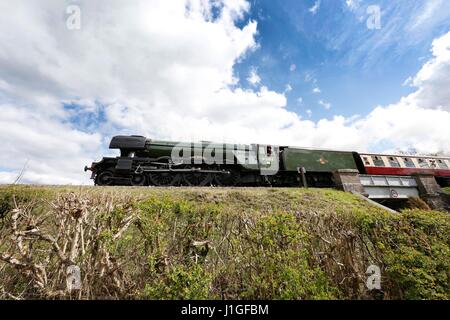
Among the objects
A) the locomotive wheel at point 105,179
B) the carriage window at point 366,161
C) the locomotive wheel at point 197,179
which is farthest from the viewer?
the carriage window at point 366,161

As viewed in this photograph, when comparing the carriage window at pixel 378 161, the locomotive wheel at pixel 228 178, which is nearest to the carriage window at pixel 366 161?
the carriage window at pixel 378 161

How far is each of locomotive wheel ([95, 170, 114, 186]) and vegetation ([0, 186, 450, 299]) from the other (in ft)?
21.5

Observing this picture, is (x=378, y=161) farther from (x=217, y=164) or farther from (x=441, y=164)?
(x=217, y=164)

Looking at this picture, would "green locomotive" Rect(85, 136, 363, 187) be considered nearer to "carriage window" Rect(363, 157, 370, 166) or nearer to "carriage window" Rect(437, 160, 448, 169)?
"carriage window" Rect(363, 157, 370, 166)

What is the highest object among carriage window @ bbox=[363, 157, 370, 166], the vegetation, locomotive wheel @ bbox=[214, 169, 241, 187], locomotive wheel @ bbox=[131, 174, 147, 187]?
carriage window @ bbox=[363, 157, 370, 166]

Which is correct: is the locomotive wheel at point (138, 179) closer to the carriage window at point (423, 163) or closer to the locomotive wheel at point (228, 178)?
the locomotive wheel at point (228, 178)

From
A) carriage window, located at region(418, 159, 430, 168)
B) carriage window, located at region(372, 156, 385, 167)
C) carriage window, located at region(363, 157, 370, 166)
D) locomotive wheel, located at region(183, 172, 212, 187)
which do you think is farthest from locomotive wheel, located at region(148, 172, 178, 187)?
carriage window, located at region(418, 159, 430, 168)

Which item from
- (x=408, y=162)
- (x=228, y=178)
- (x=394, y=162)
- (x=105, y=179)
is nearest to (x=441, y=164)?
(x=408, y=162)

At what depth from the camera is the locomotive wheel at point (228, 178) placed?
34.4 feet

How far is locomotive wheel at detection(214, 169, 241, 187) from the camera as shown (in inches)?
413

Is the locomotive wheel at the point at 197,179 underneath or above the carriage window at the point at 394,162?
underneath

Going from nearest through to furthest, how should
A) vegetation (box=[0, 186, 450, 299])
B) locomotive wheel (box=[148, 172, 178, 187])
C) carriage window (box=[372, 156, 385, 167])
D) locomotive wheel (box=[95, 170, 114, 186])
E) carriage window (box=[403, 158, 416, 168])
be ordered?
1. vegetation (box=[0, 186, 450, 299])
2. locomotive wheel (box=[95, 170, 114, 186])
3. locomotive wheel (box=[148, 172, 178, 187])
4. carriage window (box=[372, 156, 385, 167])
5. carriage window (box=[403, 158, 416, 168])

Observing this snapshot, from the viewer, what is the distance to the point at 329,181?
13.3 meters

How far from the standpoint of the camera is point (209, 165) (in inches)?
415
